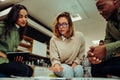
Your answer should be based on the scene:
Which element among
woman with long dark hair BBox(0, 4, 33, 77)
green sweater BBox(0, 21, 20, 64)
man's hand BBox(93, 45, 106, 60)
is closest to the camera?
man's hand BBox(93, 45, 106, 60)

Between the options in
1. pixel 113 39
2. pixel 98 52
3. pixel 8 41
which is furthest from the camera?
pixel 8 41

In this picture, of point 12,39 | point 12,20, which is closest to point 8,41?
point 12,39

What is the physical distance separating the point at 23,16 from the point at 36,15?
71.8 inches

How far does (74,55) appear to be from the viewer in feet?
5.62

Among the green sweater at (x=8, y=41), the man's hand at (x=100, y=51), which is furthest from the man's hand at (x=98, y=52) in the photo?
the green sweater at (x=8, y=41)

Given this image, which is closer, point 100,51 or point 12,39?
point 100,51

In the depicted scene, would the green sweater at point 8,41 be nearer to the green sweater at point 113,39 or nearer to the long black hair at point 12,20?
the long black hair at point 12,20

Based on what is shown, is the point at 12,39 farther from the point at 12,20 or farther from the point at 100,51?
the point at 100,51

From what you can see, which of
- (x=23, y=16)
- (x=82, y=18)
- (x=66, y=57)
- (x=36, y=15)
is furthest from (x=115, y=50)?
(x=36, y=15)

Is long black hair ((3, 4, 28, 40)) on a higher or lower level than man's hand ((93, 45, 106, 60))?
higher

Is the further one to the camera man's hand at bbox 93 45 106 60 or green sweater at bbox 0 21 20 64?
green sweater at bbox 0 21 20 64

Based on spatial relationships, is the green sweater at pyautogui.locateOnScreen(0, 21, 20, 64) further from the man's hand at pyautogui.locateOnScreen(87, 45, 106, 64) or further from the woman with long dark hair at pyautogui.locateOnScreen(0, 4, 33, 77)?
the man's hand at pyautogui.locateOnScreen(87, 45, 106, 64)

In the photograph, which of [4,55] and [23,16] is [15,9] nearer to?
[23,16]

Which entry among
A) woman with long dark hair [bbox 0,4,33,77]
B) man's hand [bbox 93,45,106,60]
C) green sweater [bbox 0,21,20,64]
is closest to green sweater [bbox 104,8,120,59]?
man's hand [bbox 93,45,106,60]
